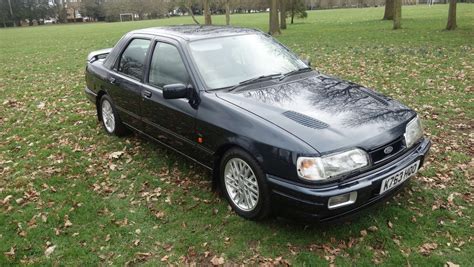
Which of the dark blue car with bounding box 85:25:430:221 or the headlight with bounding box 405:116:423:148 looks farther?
the headlight with bounding box 405:116:423:148

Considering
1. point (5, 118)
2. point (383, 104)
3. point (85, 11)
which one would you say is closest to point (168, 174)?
point (383, 104)

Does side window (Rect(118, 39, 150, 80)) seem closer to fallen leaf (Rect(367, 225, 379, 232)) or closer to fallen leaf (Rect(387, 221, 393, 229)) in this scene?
fallen leaf (Rect(367, 225, 379, 232))

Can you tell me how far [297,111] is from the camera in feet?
11.9

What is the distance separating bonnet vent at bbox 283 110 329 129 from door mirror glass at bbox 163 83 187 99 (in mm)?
1078

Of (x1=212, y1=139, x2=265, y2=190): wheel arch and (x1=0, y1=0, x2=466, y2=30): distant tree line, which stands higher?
(x1=0, y1=0, x2=466, y2=30): distant tree line

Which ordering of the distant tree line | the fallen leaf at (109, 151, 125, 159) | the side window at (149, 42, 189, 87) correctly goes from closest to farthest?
1. the side window at (149, 42, 189, 87)
2. the fallen leaf at (109, 151, 125, 159)
3. the distant tree line

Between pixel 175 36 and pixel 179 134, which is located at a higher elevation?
pixel 175 36

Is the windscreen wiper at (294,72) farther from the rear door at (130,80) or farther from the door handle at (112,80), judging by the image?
the door handle at (112,80)

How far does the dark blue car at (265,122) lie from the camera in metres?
3.19

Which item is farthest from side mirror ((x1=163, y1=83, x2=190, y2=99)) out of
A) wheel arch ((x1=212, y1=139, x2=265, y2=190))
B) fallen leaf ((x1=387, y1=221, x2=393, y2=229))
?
fallen leaf ((x1=387, y1=221, x2=393, y2=229))

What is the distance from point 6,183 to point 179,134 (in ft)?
7.54

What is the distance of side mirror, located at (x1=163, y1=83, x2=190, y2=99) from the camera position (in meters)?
3.98

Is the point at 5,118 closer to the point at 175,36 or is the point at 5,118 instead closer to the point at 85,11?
the point at 175,36

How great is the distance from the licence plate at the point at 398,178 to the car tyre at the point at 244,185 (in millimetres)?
946
